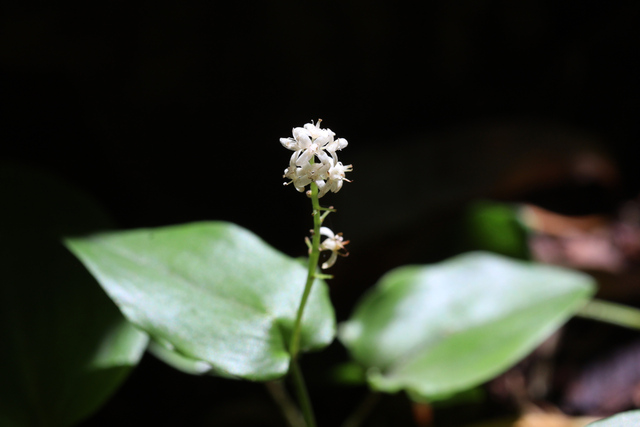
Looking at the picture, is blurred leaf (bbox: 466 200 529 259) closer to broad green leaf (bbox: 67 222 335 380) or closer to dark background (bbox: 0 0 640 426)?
dark background (bbox: 0 0 640 426)

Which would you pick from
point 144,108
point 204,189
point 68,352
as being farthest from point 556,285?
point 144,108

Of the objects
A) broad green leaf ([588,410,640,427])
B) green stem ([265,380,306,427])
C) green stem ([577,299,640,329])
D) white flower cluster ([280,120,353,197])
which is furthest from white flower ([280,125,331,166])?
green stem ([577,299,640,329])

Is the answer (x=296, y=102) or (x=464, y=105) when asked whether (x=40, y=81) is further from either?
(x=464, y=105)

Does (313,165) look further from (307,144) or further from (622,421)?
(622,421)

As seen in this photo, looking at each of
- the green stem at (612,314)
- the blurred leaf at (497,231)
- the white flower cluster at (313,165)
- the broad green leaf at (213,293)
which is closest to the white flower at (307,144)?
the white flower cluster at (313,165)

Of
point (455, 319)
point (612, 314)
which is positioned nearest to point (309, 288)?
point (455, 319)

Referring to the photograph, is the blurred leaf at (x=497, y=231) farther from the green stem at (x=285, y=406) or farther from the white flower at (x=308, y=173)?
the white flower at (x=308, y=173)
